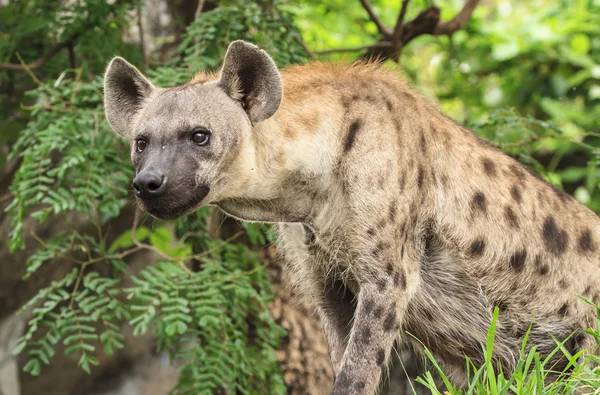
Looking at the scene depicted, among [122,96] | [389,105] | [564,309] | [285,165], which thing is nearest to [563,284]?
[564,309]

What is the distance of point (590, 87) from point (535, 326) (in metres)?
4.87

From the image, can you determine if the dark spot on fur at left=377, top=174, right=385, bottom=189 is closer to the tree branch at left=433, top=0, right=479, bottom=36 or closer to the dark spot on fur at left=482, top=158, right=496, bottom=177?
the dark spot on fur at left=482, top=158, right=496, bottom=177

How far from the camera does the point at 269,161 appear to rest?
3.62 metres

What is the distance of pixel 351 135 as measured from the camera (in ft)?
12.1

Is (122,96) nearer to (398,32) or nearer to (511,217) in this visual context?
(511,217)

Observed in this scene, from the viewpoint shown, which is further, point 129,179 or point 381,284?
point 129,179

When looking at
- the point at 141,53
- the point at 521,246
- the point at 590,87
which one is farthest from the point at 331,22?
the point at 521,246

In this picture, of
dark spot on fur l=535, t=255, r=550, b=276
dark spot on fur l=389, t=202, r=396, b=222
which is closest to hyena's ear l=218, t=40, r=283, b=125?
dark spot on fur l=389, t=202, r=396, b=222

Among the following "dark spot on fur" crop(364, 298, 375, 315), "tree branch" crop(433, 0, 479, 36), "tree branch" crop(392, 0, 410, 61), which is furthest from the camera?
"tree branch" crop(433, 0, 479, 36)

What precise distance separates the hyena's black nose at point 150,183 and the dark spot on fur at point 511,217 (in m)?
1.55

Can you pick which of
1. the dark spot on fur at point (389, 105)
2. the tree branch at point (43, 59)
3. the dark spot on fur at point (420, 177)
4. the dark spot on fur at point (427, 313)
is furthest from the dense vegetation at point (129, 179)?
the dark spot on fur at point (420, 177)

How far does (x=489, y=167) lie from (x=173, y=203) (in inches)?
58.1

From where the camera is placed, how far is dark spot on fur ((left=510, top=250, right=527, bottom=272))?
395 centimetres

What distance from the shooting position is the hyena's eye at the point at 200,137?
3.43 meters
